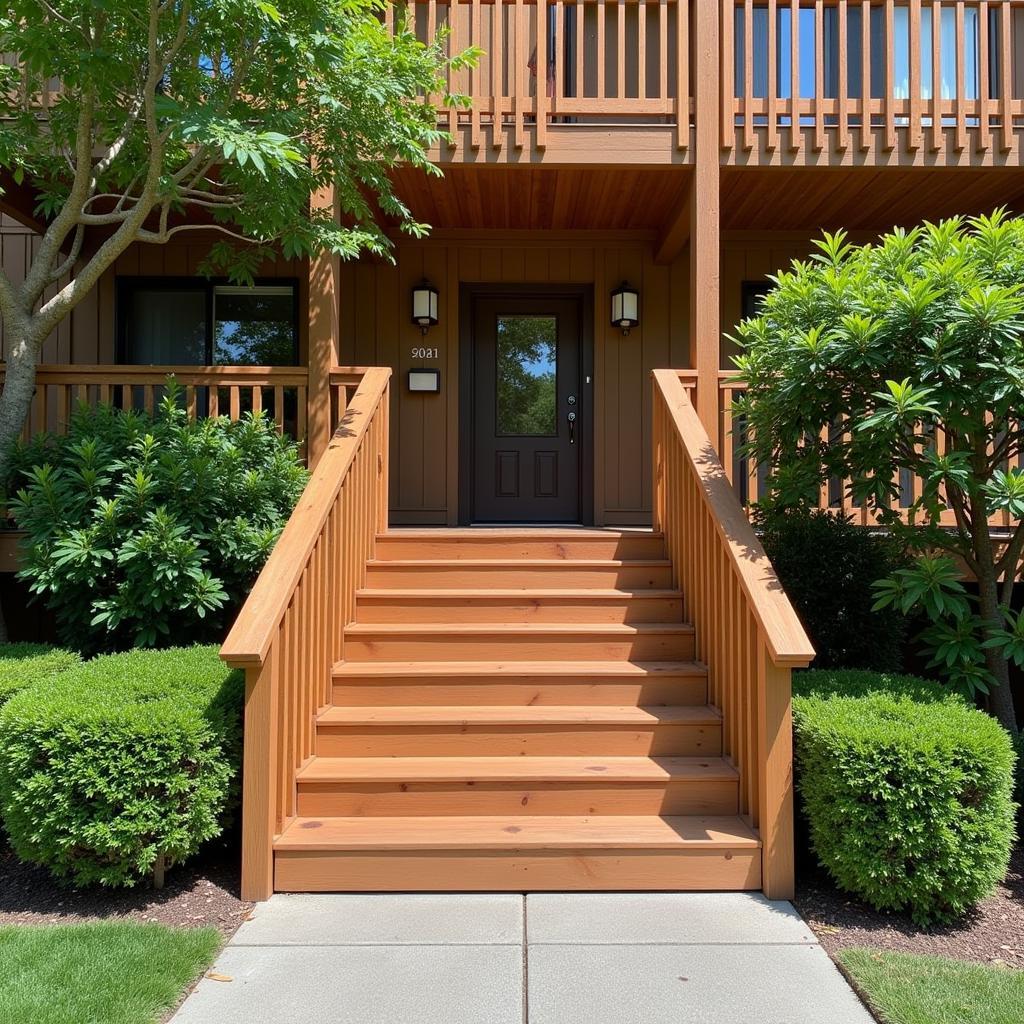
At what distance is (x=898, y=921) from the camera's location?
8.59ft

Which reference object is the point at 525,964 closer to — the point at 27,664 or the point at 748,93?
the point at 27,664

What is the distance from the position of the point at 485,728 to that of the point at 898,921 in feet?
5.41

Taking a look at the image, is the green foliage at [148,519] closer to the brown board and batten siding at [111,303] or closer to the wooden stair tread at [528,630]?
the wooden stair tread at [528,630]

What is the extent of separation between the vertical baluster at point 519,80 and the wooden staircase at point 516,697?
1.79 metres

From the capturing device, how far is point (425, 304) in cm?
630

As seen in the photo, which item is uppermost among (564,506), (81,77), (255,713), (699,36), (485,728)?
(699,36)

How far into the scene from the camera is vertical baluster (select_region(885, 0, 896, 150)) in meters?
4.80

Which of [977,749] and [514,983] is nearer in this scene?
[514,983]

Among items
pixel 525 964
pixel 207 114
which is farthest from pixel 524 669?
pixel 207 114

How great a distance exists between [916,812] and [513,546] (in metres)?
2.50

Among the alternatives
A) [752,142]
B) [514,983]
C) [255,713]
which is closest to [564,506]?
[752,142]

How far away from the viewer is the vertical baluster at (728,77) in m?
4.84

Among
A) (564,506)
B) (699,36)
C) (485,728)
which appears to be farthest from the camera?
(564,506)

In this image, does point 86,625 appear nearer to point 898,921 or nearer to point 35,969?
point 35,969
